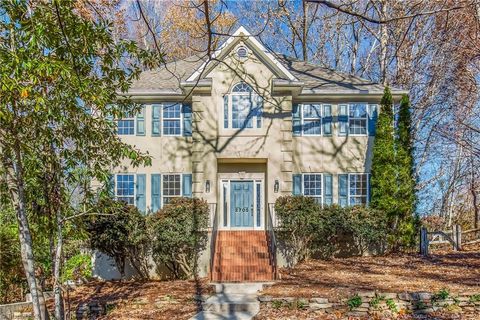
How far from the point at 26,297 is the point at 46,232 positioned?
15.2 ft

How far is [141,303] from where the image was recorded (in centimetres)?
1080

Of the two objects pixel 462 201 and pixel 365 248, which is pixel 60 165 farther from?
pixel 462 201

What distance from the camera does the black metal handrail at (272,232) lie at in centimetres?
1305

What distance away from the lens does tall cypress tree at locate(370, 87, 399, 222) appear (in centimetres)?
1568

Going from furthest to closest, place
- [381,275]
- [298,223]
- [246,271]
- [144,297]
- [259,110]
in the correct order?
[259,110] → [298,223] → [246,271] → [381,275] → [144,297]

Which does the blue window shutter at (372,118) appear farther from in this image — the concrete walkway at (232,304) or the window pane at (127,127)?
the window pane at (127,127)

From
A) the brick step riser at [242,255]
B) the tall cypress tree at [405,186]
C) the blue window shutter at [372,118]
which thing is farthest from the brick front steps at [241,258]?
the blue window shutter at [372,118]

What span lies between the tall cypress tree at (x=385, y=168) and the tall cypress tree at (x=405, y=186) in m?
0.27

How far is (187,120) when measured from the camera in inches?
640

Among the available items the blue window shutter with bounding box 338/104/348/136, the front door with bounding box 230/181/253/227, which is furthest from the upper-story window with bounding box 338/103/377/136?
the front door with bounding box 230/181/253/227

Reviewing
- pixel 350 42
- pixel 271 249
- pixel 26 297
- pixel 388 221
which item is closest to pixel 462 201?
pixel 350 42

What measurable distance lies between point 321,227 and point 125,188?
7.07m

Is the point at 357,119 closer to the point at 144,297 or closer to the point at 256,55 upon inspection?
the point at 256,55

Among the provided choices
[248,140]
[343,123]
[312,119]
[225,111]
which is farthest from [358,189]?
[225,111]
